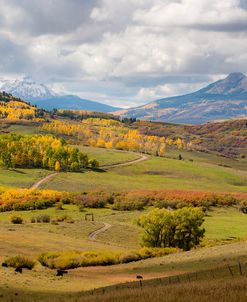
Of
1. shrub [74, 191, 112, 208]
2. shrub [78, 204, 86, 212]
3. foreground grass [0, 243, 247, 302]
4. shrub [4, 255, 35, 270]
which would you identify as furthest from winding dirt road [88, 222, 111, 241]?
shrub [4, 255, 35, 270]

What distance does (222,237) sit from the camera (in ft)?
281

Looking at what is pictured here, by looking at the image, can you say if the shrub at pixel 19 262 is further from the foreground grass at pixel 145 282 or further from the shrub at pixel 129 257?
the shrub at pixel 129 257

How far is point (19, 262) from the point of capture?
42656 mm

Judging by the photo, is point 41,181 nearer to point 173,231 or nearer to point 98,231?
point 98,231

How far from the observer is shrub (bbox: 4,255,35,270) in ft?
139

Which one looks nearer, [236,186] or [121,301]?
[121,301]

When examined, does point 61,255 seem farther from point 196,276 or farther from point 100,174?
point 100,174

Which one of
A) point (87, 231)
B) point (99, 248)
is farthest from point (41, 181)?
point (99, 248)

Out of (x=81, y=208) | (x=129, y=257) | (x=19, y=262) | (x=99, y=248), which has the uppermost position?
(x=19, y=262)

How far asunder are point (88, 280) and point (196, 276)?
35.0ft

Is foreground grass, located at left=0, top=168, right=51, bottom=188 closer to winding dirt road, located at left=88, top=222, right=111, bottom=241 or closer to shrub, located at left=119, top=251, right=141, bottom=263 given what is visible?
winding dirt road, located at left=88, top=222, right=111, bottom=241

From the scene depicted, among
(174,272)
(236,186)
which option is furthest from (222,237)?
(236,186)

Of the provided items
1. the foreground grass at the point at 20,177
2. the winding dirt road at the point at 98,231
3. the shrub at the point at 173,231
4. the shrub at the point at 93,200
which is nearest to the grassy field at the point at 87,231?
the winding dirt road at the point at 98,231

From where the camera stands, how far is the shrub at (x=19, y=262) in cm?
4228
